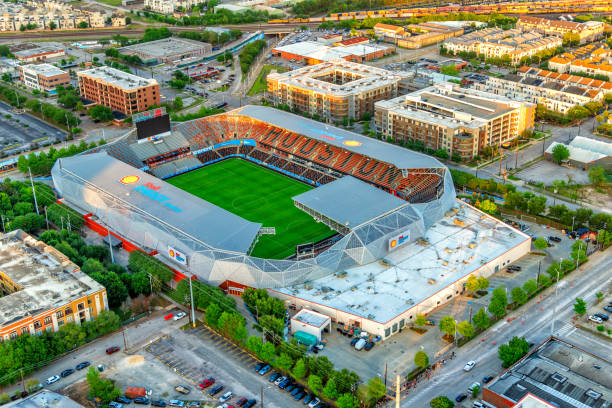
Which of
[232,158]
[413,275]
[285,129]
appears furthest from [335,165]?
[413,275]

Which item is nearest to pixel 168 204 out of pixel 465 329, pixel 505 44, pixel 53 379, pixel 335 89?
pixel 53 379

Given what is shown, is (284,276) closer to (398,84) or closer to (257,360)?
(257,360)

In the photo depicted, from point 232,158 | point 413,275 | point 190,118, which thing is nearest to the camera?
point 413,275

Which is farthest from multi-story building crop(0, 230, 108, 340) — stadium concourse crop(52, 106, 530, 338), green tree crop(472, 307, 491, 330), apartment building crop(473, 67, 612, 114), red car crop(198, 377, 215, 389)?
apartment building crop(473, 67, 612, 114)

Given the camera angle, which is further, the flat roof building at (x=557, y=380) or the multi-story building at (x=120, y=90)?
the multi-story building at (x=120, y=90)

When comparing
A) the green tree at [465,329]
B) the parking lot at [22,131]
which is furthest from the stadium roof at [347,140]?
the parking lot at [22,131]

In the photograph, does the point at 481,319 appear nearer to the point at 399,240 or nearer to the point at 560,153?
the point at 399,240

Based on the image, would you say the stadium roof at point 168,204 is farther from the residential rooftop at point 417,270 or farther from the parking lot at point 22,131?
the parking lot at point 22,131

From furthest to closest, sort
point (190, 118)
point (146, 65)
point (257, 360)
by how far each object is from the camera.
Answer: point (146, 65) → point (190, 118) → point (257, 360)
